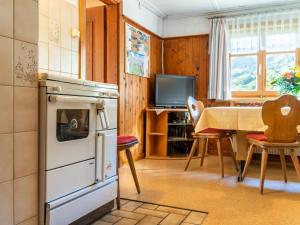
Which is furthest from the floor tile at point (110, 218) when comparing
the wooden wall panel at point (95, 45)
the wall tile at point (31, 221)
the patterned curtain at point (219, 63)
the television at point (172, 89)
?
the patterned curtain at point (219, 63)

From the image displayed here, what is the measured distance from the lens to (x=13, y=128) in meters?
1.32

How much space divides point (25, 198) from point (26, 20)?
858 mm

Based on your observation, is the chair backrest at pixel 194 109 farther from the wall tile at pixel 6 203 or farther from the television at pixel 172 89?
the wall tile at pixel 6 203

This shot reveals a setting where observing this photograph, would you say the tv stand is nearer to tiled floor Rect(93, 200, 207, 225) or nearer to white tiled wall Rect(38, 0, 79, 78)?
white tiled wall Rect(38, 0, 79, 78)

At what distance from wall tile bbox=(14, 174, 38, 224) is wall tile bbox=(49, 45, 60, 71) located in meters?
1.05

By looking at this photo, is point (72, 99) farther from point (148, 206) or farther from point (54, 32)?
point (148, 206)

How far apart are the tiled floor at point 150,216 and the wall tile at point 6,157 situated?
799 millimetres

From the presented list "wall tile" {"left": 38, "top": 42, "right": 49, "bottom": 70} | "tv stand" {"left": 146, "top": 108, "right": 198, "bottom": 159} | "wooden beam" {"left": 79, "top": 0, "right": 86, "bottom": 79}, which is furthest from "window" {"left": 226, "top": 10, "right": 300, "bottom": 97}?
"wall tile" {"left": 38, "top": 42, "right": 49, "bottom": 70}

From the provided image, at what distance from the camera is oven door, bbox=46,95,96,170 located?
147 centimetres

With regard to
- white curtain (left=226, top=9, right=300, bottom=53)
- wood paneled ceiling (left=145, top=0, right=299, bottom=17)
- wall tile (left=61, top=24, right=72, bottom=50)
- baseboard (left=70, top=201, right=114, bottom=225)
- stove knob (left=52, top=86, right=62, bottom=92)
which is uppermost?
wood paneled ceiling (left=145, top=0, right=299, bottom=17)

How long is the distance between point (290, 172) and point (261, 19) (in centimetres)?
233

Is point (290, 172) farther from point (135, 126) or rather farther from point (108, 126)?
point (108, 126)

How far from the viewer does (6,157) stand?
4.20 feet

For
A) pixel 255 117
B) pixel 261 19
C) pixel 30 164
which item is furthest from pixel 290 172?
pixel 30 164
